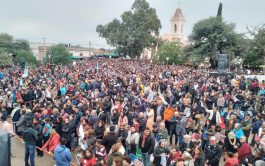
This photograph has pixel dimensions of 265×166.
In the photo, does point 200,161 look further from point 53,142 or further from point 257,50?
point 257,50

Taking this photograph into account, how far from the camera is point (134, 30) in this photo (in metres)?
65.2

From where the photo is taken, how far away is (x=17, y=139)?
484 inches

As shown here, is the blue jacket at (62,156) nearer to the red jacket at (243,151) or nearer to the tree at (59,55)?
the red jacket at (243,151)

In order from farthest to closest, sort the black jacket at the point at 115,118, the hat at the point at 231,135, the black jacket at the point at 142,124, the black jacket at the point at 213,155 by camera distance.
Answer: the black jacket at the point at 115,118
the black jacket at the point at 142,124
the hat at the point at 231,135
the black jacket at the point at 213,155

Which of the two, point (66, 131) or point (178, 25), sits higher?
point (178, 25)

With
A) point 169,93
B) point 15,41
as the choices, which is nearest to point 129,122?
point 169,93

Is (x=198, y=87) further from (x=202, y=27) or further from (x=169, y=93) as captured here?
(x=202, y=27)

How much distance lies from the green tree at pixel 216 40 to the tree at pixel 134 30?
58.5 ft

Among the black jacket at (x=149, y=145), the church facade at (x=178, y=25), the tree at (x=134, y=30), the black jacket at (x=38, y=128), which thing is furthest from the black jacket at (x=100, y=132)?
the church facade at (x=178, y=25)

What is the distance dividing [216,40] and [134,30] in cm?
2200

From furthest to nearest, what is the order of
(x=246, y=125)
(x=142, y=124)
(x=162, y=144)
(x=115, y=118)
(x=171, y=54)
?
1. (x=171, y=54)
2. (x=115, y=118)
3. (x=246, y=125)
4. (x=142, y=124)
5. (x=162, y=144)

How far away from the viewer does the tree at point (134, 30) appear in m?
64.4

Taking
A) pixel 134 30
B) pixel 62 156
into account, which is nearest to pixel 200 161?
pixel 62 156

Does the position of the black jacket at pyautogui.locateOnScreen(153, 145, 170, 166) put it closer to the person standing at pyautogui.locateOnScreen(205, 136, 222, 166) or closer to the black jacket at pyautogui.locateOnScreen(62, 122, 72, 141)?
the person standing at pyautogui.locateOnScreen(205, 136, 222, 166)
